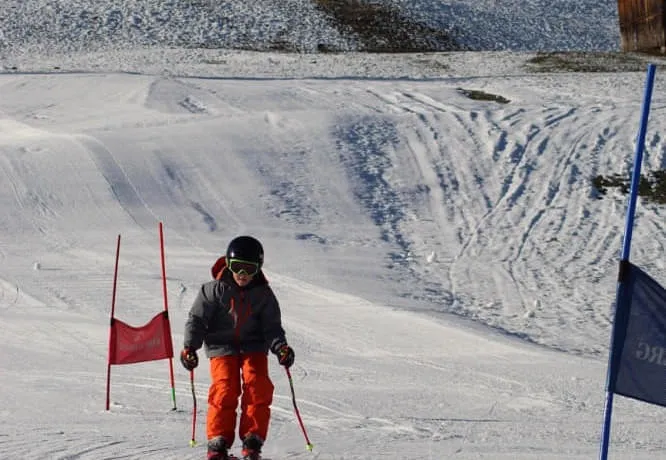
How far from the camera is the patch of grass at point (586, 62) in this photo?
97.5 feet

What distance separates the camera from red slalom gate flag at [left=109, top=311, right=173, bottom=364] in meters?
8.37

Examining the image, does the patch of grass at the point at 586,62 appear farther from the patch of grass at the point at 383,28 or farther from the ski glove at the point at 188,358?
the ski glove at the point at 188,358

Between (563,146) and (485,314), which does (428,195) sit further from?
(485,314)

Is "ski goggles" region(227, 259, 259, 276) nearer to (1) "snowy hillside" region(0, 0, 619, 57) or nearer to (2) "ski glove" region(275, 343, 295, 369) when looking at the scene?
(2) "ski glove" region(275, 343, 295, 369)

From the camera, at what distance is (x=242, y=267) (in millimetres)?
6391

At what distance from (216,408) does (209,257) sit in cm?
→ 875

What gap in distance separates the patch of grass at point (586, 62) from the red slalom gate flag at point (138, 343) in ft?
75.2

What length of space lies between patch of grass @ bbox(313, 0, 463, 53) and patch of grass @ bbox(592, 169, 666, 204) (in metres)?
16.3

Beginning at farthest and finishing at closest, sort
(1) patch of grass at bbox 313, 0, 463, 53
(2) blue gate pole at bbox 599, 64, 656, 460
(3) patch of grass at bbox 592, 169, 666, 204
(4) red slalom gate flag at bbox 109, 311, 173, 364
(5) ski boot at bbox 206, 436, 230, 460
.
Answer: (1) patch of grass at bbox 313, 0, 463, 53, (3) patch of grass at bbox 592, 169, 666, 204, (4) red slalom gate flag at bbox 109, 311, 173, 364, (5) ski boot at bbox 206, 436, 230, 460, (2) blue gate pole at bbox 599, 64, 656, 460

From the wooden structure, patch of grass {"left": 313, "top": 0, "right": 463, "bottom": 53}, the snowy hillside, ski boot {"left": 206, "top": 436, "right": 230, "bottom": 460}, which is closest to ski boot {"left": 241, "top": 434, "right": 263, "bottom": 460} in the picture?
ski boot {"left": 206, "top": 436, "right": 230, "bottom": 460}

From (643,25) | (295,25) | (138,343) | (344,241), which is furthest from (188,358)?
(295,25)

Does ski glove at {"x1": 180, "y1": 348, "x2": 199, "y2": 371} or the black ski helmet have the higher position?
the black ski helmet

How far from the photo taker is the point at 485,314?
13.6 m

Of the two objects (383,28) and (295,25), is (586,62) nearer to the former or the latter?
(383,28)
